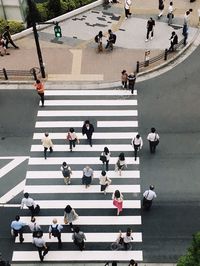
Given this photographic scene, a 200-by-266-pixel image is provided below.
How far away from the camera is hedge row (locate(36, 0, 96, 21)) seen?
104ft

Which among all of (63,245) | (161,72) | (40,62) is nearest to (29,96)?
(40,62)

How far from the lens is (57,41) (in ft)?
99.3

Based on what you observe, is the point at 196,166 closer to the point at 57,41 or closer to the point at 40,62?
the point at 40,62

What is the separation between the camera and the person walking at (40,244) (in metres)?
17.8

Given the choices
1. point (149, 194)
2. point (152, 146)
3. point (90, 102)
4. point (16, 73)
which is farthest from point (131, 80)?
point (149, 194)

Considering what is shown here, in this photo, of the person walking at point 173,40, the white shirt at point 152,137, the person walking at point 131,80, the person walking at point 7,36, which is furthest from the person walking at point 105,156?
the person walking at point 7,36

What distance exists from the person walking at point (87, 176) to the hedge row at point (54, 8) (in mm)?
14760

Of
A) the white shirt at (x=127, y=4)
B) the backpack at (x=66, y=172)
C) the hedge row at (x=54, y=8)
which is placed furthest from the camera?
the hedge row at (x=54, y=8)

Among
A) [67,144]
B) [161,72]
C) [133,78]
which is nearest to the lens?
[67,144]

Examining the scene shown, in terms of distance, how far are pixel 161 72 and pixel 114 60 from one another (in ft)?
10.1

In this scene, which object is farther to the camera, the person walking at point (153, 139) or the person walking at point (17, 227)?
the person walking at point (153, 139)

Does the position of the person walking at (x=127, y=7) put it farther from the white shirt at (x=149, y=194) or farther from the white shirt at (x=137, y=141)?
the white shirt at (x=149, y=194)

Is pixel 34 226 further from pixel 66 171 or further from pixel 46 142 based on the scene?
pixel 46 142

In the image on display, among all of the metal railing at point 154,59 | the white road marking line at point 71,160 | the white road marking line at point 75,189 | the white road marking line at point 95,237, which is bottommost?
the white road marking line at point 95,237
